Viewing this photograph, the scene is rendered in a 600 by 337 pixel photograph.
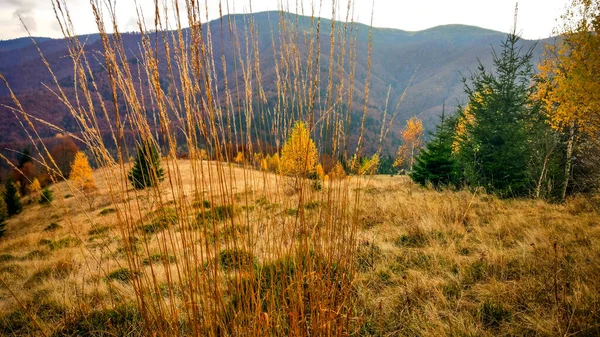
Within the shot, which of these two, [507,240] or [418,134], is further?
[418,134]

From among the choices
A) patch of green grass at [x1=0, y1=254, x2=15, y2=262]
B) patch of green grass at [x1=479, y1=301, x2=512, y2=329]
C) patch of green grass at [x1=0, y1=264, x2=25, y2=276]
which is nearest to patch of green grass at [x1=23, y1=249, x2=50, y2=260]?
patch of green grass at [x1=0, y1=254, x2=15, y2=262]

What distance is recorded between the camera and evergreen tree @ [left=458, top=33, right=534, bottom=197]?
21.1 ft

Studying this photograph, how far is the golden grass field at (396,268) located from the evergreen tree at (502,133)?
2.22 metres

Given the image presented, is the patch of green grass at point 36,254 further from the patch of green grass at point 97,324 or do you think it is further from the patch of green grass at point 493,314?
the patch of green grass at point 493,314

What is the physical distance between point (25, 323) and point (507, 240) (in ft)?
16.6

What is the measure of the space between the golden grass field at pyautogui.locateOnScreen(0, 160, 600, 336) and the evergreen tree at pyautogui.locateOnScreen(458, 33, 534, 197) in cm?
222

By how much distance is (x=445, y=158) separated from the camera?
340 inches

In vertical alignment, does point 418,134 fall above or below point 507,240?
below

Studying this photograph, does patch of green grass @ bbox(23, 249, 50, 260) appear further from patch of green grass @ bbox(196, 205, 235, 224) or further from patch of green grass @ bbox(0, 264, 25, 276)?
patch of green grass @ bbox(196, 205, 235, 224)

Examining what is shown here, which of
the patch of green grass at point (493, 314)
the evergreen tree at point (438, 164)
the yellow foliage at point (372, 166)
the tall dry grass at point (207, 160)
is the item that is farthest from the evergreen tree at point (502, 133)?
the tall dry grass at point (207, 160)

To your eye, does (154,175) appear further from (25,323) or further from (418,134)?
(418,134)

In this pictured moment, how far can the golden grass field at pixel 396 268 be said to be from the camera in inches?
55.5

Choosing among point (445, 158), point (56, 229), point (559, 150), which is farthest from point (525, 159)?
point (56, 229)

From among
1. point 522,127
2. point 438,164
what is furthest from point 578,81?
point 438,164
